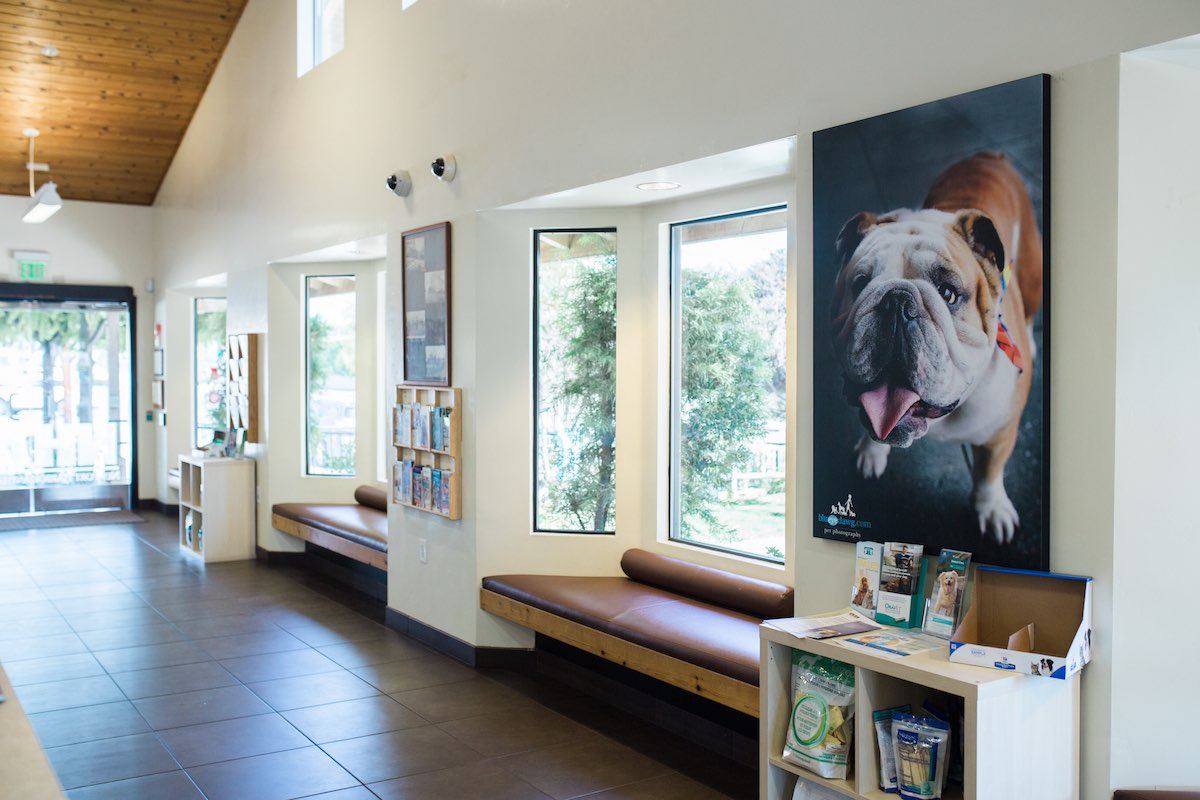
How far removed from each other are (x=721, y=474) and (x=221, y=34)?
6.50 metres

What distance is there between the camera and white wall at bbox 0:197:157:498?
10781mm

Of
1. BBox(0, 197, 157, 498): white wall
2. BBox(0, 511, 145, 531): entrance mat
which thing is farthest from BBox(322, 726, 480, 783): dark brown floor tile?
BBox(0, 197, 157, 498): white wall

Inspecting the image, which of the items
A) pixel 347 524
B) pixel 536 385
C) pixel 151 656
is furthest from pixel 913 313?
pixel 347 524

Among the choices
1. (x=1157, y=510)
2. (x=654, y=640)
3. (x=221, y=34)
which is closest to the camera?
(x=1157, y=510)

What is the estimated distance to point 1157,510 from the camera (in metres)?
2.68

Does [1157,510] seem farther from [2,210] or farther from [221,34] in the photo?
[2,210]

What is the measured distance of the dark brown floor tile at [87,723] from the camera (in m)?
4.31

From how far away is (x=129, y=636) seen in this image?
5.95m

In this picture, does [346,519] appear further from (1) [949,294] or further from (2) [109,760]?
(1) [949,294]

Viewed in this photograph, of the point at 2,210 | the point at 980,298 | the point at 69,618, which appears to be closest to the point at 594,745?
the point at 980,298

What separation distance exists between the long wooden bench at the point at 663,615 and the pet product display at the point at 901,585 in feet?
2.33

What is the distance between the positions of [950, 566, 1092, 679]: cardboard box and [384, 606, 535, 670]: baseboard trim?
293 cm

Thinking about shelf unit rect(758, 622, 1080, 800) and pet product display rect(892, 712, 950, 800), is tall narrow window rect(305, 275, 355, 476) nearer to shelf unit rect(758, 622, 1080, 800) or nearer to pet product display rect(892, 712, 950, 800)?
shelf unit rect(758, 622, 1080, 800)

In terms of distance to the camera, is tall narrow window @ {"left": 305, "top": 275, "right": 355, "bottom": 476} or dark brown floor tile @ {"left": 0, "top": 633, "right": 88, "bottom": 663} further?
tall narrow window @ {"left": 305, "top": 275, "right": 355, "bottom": 476}
